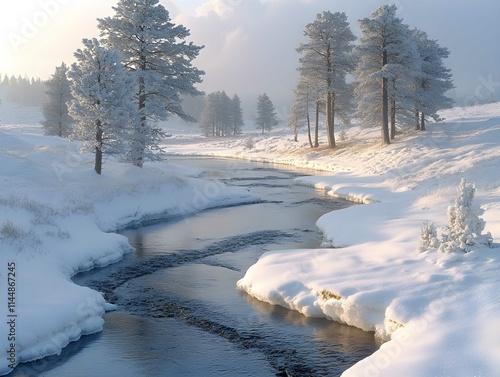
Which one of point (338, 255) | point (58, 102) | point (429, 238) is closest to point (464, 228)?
point (429, 238)

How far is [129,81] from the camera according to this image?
26.1 metres

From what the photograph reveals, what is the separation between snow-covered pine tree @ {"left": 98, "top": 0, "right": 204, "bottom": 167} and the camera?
29.0 meters

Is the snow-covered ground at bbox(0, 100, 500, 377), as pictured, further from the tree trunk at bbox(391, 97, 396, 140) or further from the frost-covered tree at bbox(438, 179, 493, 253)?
the tree trunk at bbox(391, 97, 396, 140)

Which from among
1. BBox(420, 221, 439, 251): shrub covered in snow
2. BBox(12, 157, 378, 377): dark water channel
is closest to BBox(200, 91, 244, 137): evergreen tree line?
BBox(12, 157, 378, 377): dark water channel

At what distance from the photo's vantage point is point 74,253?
52.4 feet

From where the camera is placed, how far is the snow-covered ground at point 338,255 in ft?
29.9

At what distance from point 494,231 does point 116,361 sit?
37.4 ft

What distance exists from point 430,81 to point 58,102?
40652 millimetres

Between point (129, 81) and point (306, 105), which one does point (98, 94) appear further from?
point (306, 105)

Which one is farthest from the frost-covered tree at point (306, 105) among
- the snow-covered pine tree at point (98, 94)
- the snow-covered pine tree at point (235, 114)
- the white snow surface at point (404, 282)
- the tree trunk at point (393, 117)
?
the snow-covered pine tree at point (235, 114)

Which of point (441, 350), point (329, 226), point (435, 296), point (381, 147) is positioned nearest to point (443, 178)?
point (329, 226)

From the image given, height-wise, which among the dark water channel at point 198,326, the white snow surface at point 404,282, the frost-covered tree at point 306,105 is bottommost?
the dark water channel at point 198,326

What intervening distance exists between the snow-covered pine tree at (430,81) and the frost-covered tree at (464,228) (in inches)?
1209

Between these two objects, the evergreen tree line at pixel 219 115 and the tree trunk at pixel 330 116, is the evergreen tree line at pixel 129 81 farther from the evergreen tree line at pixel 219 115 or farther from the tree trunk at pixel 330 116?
the evergreen tree line at pixel 219 115
